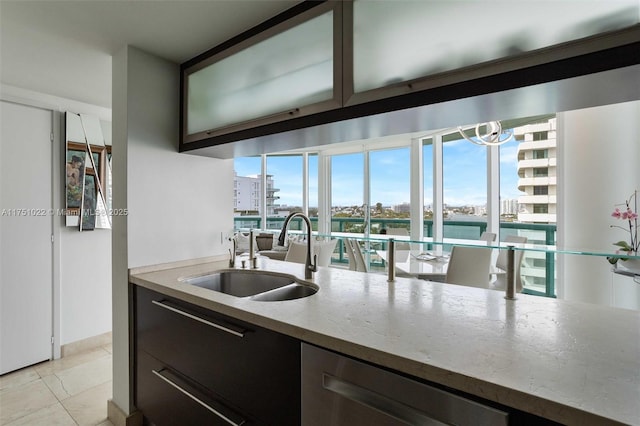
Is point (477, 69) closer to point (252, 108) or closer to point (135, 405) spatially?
point (252, 108)

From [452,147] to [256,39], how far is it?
4541 millimetres

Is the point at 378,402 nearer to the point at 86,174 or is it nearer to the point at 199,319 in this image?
the point at 199,319

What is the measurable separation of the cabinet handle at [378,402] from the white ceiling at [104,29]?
1.61 m

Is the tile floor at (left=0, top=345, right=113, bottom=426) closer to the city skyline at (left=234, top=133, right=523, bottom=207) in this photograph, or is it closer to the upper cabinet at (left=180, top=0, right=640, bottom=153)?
the upper cabinet at (left=180, top=0, right=640, bottom=153)

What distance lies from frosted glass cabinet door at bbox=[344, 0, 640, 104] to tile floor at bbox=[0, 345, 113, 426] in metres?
2.61

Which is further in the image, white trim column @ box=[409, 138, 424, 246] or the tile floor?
white trim column @ box=[409, 138, 424, 246]

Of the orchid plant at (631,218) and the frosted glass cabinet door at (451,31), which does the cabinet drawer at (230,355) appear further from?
the orchid plant at (631,218)

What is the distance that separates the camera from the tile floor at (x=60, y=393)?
2.00 m

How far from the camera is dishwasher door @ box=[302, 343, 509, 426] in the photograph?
0.71 meters

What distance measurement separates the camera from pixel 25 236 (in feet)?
8.48

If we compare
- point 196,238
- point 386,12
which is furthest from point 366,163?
point 386,12

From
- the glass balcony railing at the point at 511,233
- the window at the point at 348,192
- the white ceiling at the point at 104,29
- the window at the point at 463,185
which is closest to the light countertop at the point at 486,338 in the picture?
the glass balcony railing at the point at 511,233

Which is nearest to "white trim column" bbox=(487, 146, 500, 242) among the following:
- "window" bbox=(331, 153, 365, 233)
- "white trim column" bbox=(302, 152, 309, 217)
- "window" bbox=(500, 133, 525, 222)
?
"window" bbox=(500, 133, 525, 222)

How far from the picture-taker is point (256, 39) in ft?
5.35
